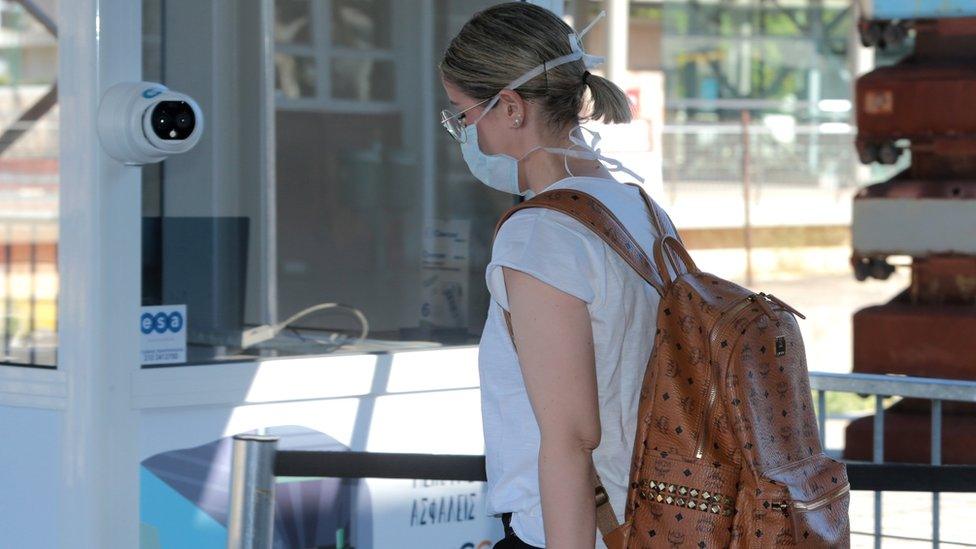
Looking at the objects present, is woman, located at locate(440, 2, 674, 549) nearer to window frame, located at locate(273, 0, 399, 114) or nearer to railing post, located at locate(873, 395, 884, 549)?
window frame, located at locate(273, 0, 399, 114)

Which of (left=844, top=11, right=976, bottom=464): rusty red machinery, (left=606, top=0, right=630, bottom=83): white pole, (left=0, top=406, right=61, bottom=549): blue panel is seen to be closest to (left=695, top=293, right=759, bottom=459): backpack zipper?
(left=0, top=406, right=61, bottom=549): blue panel

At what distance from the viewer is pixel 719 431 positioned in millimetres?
1745

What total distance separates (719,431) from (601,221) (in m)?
0.29

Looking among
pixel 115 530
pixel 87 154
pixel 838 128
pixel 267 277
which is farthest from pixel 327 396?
pixel 838 128

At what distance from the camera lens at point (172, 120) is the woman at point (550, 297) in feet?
4.00

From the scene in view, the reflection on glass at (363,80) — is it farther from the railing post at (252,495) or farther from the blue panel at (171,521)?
the railing post at (252,495)

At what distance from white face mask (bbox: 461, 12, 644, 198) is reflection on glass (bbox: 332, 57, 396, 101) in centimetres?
183

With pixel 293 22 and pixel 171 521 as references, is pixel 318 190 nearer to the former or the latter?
pixel 293 22

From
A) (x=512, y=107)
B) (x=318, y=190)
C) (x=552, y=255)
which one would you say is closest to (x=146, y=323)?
(x=318, y=190)

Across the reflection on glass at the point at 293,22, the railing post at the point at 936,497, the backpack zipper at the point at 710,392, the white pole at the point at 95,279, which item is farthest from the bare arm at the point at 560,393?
the reflection on glass at the point at 293,22

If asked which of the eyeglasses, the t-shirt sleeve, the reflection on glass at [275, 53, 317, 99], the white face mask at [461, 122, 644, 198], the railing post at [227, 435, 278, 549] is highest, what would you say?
the reflection on glass at [275, 53, 317, 99]

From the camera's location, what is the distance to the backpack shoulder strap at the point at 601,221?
5.93 ft

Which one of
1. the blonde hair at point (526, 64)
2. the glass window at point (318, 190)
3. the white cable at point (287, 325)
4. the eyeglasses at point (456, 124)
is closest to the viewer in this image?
the blonde hair at point (526, 64)

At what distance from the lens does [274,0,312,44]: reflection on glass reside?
3.72 meters
